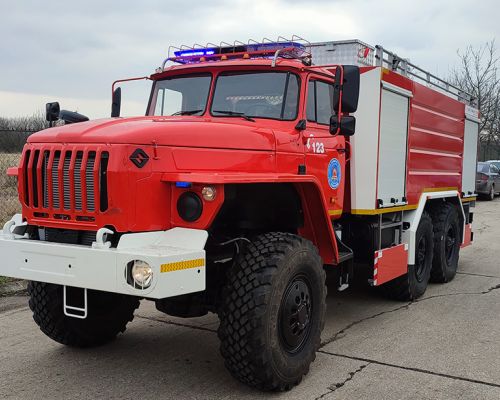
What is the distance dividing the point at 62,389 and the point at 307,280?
6.42 feet

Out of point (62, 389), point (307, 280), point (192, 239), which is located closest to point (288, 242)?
point (307, 280)

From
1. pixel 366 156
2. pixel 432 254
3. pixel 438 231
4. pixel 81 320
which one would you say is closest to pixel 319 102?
pixel 366 156

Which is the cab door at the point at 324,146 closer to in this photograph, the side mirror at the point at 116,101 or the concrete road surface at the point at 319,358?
the concrete road surface at the point at 319,358

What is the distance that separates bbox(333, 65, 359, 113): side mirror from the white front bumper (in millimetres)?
1829

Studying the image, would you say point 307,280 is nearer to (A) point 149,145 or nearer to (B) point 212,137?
(B) point 212,137

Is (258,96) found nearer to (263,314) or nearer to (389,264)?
(263,314)

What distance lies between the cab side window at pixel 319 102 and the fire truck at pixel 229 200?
2 centimetres

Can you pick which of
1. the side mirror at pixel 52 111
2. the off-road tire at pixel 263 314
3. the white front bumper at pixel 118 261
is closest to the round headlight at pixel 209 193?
the white front bumper at pixel 118 261

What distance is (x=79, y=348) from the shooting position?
190 inches

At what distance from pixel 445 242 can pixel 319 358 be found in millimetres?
3795

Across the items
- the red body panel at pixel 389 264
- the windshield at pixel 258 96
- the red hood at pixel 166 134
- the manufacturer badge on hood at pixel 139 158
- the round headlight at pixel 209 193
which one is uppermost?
the windshield at pixel 258 96

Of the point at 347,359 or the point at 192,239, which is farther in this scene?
the point at 347,359

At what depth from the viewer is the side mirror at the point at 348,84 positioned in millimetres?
4543

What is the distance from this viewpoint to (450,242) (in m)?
7.94
